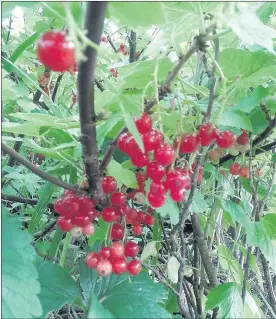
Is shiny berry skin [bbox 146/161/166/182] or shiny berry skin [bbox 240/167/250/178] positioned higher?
shiny berry skin [bbox 240/167/250/178]

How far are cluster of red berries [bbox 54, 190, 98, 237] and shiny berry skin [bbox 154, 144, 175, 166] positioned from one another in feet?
0.52

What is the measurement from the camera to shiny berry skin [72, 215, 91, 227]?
708 millimetres

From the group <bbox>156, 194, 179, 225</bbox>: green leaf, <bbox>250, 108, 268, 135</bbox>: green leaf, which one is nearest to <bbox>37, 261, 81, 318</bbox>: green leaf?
<bbox>156, 194, 179, 225</bbox>: green leaf

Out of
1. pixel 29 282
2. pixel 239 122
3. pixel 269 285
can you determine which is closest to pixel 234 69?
pixel 239 122

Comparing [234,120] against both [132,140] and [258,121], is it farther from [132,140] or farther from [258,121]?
[132,140]

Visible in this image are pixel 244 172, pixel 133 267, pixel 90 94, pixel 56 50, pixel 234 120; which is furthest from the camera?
pixel 244 172

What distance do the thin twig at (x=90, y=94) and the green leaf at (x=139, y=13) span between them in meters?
0.09

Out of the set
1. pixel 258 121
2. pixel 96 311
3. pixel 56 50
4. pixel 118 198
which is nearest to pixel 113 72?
pixel 258 121

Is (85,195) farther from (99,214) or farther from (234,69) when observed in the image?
(234,69)

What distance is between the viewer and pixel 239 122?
0.87 metres

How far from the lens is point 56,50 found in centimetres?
41

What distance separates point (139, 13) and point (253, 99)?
446mm

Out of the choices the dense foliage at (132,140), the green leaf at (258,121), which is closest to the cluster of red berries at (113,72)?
the dense foliage at (132,140)

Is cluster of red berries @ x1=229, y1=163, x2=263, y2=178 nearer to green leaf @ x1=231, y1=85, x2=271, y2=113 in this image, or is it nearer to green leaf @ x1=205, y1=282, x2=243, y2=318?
green leaf @ x1=231, y1=85, x2=271, y2=113
